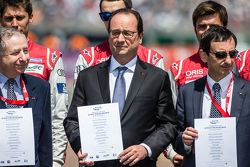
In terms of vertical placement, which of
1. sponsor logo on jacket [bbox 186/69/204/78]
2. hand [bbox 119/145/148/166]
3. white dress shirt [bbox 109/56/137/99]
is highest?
sponsor logo on jacket [bbox 186/69/204/78]

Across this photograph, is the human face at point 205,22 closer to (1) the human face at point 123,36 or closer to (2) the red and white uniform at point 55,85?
(1) the human face at point 123,36

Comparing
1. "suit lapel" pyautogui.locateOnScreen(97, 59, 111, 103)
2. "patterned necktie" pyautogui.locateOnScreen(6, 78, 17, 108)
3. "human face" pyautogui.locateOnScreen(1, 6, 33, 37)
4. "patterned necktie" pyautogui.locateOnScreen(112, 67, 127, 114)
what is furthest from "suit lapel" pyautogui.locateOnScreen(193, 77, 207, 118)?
"human face" pyautogui.locateOnScreen(1, 6, 33, 37)

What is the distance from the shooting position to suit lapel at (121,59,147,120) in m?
5.37

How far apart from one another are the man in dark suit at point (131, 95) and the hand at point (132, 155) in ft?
0.06

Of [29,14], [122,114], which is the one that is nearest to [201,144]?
[122,114]

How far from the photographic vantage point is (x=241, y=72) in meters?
6.36

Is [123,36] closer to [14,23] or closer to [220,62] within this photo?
[220,62]

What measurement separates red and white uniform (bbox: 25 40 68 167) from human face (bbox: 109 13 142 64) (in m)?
1.01

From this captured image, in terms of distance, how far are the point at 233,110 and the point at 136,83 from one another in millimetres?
752

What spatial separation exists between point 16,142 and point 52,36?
433 inches

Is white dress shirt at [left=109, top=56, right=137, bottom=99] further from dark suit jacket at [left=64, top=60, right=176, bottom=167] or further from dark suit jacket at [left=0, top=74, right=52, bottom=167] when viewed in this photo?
dark suit jacket at [left=0, top=74, right=52, bottom=167]

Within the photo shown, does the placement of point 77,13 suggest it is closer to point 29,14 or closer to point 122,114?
point 29,14

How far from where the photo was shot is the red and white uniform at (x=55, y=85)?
6.25 meters

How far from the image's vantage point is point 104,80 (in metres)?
5.48
